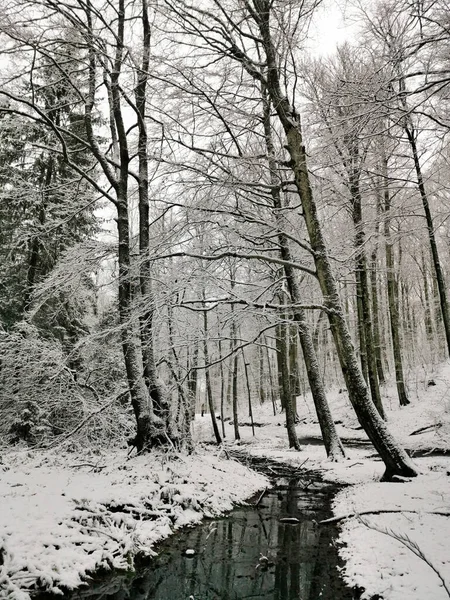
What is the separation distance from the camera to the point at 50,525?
4391 millimetres

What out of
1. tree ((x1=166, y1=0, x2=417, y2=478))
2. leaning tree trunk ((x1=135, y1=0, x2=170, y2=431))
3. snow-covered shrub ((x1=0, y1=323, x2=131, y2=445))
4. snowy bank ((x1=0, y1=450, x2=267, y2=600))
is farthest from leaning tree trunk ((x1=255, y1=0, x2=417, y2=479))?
snow-covered shrub ((x1=0, y1=323, x2=131, y2=445))

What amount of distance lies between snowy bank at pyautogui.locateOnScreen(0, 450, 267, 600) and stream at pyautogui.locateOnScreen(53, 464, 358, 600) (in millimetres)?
261

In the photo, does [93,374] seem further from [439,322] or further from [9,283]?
[439,322]

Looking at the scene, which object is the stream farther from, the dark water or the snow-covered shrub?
the snow-covered shrub

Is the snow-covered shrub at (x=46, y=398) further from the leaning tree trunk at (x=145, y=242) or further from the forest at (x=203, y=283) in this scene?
the leaning tree trunk at (x=145, y=242)

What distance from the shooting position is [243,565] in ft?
15.0

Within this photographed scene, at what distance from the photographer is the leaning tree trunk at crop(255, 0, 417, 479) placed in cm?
701

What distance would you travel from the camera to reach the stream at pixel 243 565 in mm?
3910

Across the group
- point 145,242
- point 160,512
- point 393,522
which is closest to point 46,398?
point 145,242

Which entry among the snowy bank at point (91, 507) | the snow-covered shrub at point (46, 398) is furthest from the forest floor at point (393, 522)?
the snow-covered shrub at point (46, 398)

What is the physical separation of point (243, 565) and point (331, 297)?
452 centimetres

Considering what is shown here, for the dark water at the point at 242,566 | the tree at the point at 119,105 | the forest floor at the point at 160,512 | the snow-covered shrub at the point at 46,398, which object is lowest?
the dark water at the point at 242,566

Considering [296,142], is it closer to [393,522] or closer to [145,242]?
[145,242]

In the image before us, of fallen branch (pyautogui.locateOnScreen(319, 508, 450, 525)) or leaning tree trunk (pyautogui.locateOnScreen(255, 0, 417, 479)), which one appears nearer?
fallen branch (pyautogui.locateOnScreen(319, 508, 450, 525))
